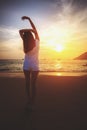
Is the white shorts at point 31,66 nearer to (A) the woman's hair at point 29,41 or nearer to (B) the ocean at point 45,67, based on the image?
(A) the woman's hair at point 29,41

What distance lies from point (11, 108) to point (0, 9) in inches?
166

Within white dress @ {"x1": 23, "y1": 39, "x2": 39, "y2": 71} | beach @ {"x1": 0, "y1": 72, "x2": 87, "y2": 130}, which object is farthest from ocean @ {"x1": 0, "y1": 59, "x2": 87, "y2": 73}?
white dress @ {"x1": 23, "y1": 39, "x2": 39, "y2": 71}

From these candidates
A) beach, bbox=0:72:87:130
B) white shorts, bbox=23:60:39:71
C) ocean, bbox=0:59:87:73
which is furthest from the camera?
ocean, bbox=0:59:87:73

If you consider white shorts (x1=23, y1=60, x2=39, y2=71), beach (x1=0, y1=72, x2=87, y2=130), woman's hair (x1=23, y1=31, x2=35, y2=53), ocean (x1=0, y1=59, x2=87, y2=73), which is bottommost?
ocean (x1=0, y1=59, x2=87, y2=73)

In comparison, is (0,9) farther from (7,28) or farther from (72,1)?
(72,1)

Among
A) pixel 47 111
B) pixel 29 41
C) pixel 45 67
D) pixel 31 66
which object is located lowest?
pixel 45 67

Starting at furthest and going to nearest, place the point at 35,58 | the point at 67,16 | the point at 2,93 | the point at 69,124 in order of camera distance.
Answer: the point at 67,16, the point at 2,93, the point at 35,58, the point at 69,124

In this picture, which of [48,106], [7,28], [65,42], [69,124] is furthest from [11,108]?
[65,42]

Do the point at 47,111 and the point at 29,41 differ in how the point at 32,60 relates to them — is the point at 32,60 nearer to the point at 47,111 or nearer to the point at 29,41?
the point at 29,41

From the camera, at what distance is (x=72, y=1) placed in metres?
6.75

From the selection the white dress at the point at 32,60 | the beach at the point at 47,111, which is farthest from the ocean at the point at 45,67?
the white dress at the point at 32,60

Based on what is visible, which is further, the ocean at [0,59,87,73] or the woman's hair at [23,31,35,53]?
the ocean at [0,59,87,73]

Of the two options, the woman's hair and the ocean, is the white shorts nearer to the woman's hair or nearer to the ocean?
the woman's hair

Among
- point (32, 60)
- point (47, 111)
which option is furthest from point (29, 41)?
point (47, 111)
